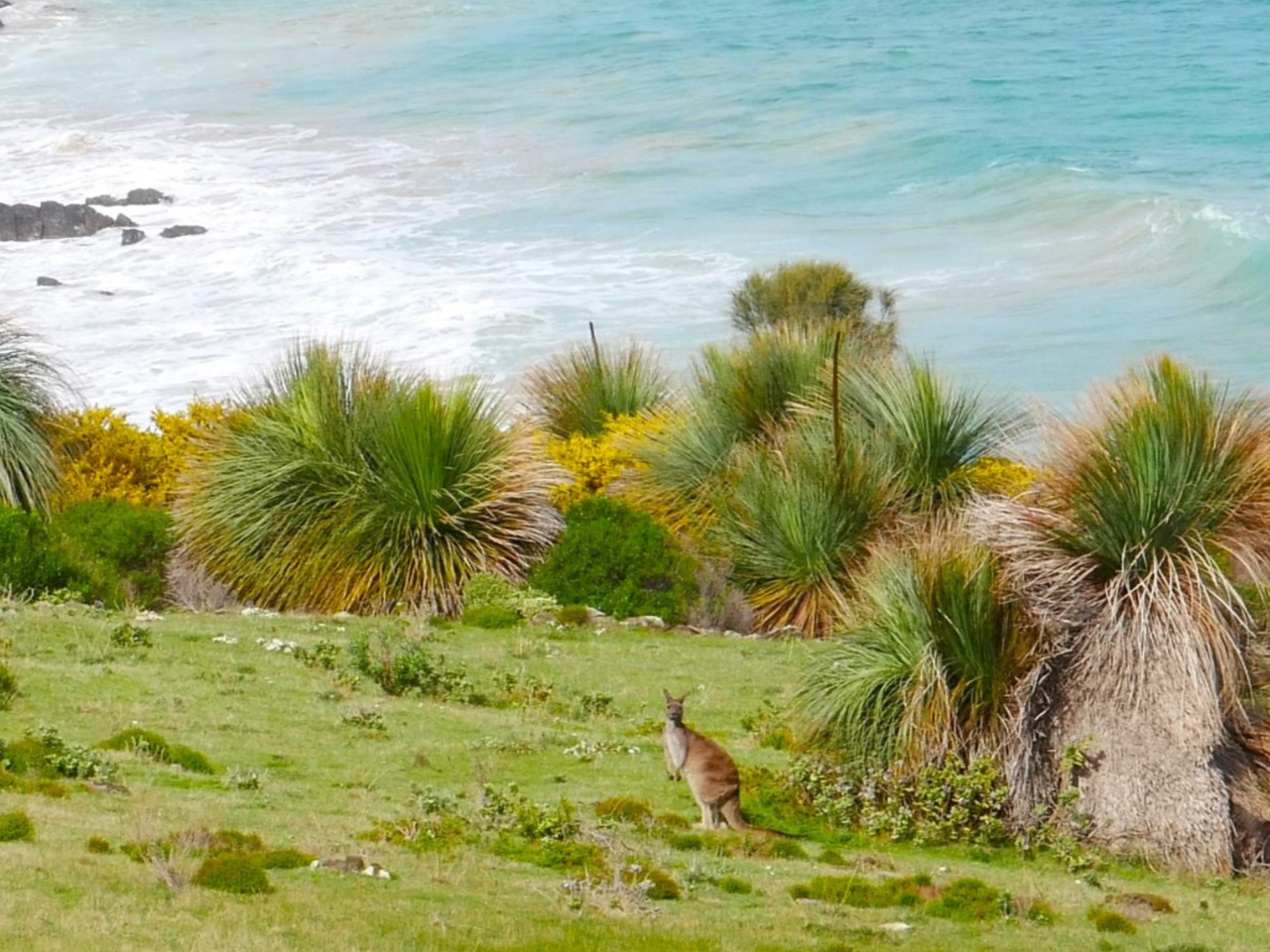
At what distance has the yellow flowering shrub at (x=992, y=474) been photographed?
19.7 m

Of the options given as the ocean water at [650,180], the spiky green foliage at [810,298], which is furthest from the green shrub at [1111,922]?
the ocean water at [650,180]

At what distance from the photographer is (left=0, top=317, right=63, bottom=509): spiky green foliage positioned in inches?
887

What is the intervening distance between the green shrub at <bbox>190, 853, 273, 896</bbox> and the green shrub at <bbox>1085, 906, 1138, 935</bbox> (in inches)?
193

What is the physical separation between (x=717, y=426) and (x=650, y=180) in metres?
35.7

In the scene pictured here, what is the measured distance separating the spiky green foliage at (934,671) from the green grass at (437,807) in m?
0.83

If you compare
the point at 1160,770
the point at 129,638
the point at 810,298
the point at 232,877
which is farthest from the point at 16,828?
the point at 810,298

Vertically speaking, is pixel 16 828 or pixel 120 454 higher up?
pixel 120 454

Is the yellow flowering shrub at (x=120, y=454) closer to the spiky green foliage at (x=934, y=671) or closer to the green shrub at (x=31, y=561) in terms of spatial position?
the green shrub at (x=31, y=561)

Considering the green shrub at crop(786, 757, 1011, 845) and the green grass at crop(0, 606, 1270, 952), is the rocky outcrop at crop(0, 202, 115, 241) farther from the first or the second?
the green shrub at crop(786, 757, 1011, 845)

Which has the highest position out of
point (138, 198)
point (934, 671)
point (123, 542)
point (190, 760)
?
point (138, 198)

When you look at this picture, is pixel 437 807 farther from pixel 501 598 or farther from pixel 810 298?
pixel 810 298

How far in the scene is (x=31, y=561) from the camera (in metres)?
20.6

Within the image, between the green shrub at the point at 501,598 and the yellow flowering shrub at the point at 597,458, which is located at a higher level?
the yellow flowering shrub at the point at 597,458

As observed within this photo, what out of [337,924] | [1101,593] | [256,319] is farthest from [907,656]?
[256,319]
